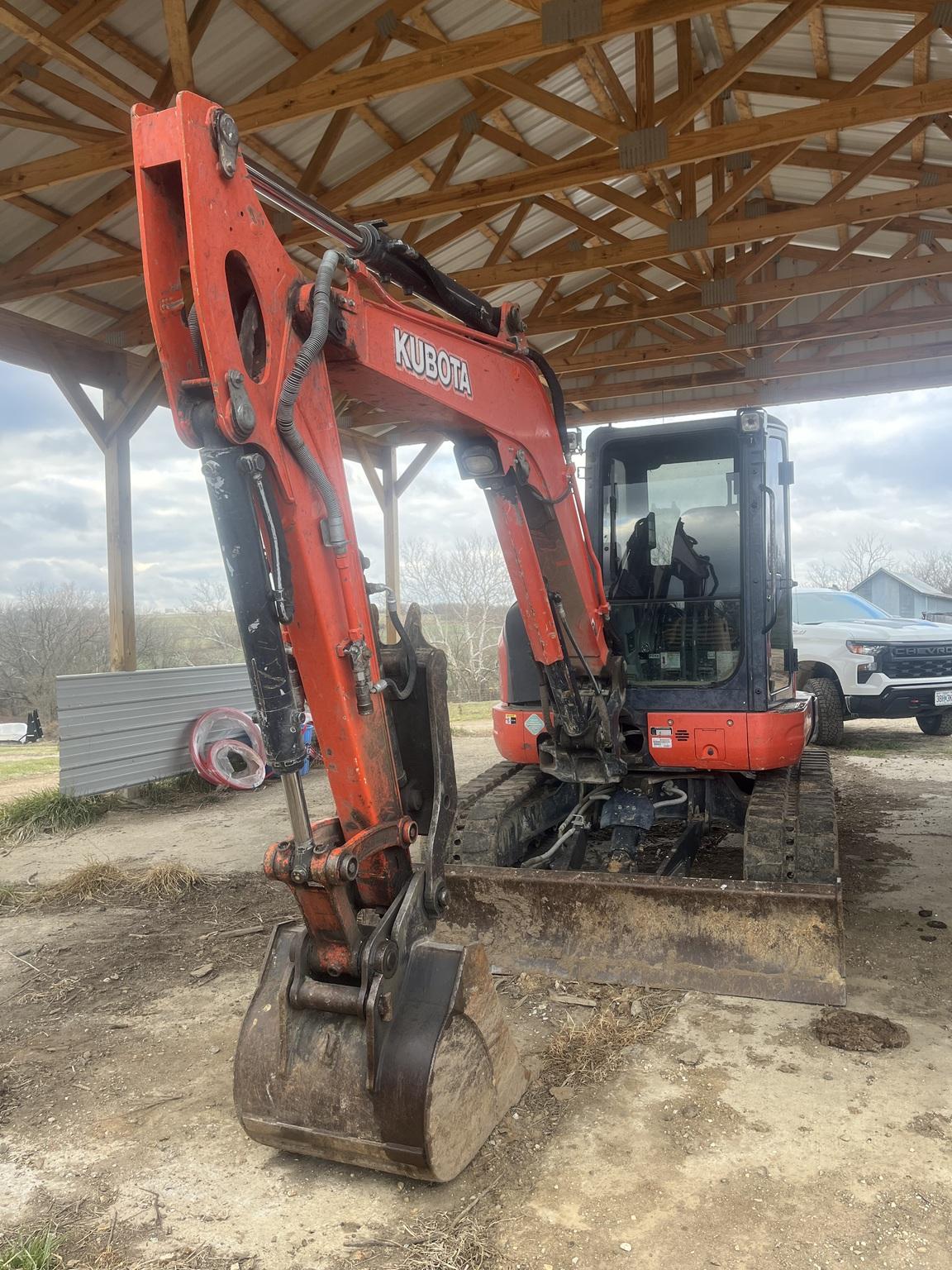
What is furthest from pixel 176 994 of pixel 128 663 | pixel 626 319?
pixel 626 319

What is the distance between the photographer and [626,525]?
214 inches

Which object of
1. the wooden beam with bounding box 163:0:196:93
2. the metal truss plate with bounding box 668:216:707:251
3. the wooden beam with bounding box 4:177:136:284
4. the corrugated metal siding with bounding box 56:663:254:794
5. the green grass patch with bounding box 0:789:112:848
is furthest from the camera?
the corrugated metal siding with bounding box 56:663:254:794

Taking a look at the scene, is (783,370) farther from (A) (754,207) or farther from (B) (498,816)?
(B) (498,816)

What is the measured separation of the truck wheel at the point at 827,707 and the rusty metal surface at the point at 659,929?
6472 mm

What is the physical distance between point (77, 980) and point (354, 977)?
2286 millimetres

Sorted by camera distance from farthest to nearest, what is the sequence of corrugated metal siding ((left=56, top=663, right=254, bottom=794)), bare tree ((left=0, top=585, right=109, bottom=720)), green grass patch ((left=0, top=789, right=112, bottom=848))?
bare tree ((left=0, top=585, right=109, bottom=720)) < corrugated metal siding ((left=56, top=663, right=254, bottom=794)) < green grass patch ((left=0, top=789, right=112, bottom=848))

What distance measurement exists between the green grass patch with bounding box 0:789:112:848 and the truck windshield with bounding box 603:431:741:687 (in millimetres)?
4772

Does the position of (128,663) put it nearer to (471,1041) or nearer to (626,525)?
(626,525)

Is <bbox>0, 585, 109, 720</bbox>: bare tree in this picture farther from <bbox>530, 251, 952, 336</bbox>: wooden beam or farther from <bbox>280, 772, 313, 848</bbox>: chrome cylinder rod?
<bbox>280, 772, 313, 848</bbox>: chrome cylinder rod

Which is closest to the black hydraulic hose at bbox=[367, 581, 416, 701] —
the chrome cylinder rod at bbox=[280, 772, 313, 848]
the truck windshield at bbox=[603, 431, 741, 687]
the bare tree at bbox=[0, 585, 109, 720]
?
the chrome cylinder rod at bbox=[280, 772, 313, 848]

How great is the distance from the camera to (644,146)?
19.8ft

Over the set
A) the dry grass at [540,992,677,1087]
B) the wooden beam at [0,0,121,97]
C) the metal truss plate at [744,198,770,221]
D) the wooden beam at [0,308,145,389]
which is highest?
the metal truss plate at [744,198,770,221]

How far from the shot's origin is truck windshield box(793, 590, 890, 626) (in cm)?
1065

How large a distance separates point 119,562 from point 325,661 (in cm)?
717
